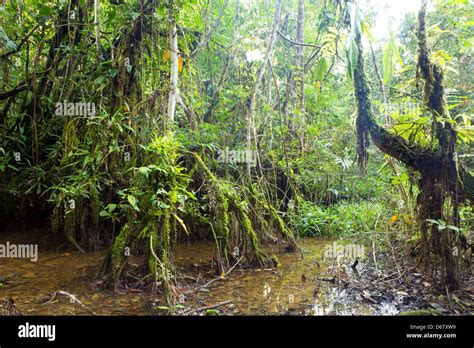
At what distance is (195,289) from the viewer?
4.23 m

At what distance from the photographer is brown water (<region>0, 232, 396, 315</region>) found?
146 inches

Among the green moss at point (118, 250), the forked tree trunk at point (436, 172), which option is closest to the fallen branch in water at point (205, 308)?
the green moss at point (118, 250)

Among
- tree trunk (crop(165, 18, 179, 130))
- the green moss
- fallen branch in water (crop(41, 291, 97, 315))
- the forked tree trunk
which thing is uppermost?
tree trunk (crop(165, 18, 179, 130))

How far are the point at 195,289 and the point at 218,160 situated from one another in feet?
8.65

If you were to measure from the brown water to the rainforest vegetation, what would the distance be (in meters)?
0.05

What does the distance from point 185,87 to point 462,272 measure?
4752 mm

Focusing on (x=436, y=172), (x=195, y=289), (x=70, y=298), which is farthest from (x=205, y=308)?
(x=436, y=172)

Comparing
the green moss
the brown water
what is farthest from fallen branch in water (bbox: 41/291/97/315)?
the green moss

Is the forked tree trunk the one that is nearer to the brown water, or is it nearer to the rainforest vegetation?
the rainforest vegetation

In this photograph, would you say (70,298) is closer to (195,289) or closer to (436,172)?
(195,289)
